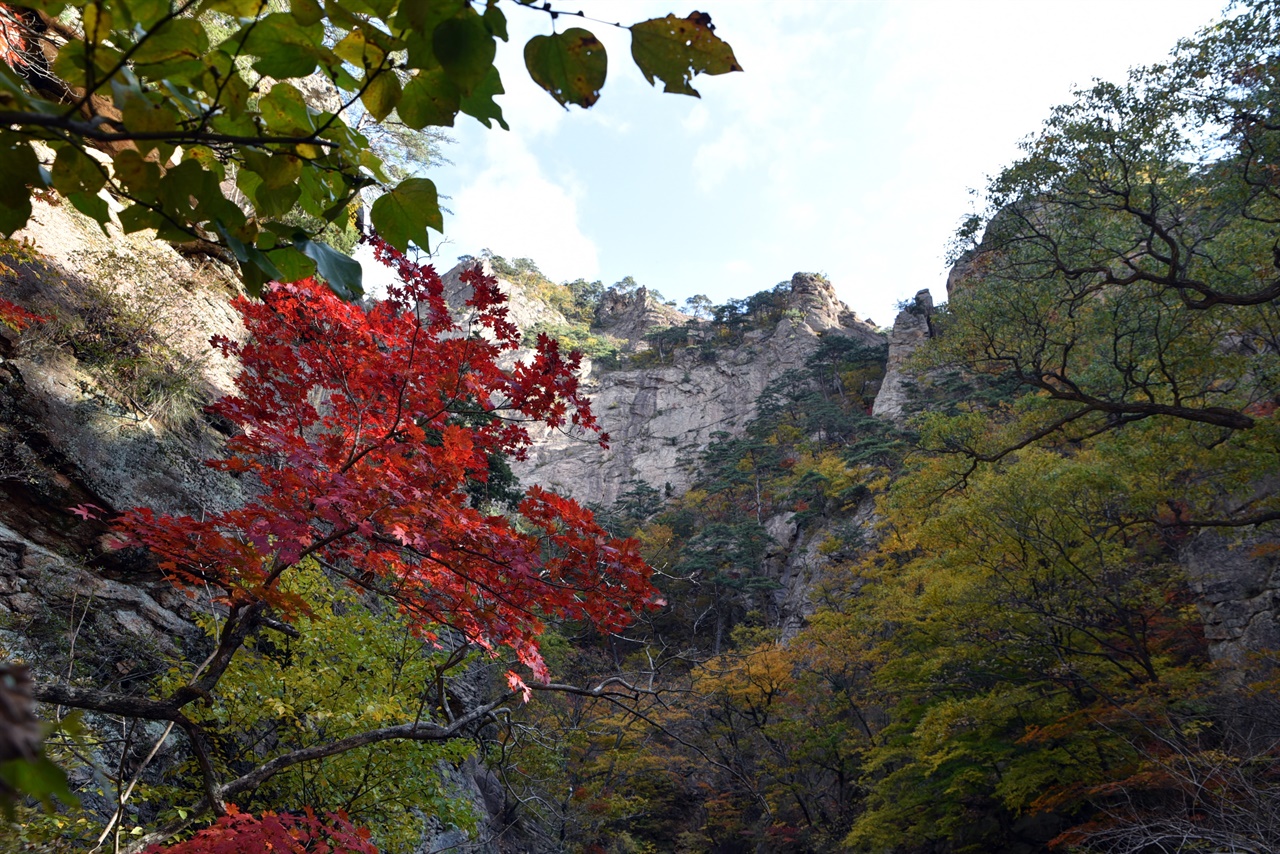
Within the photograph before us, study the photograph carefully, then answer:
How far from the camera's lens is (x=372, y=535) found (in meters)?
2.82

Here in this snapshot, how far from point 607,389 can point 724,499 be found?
50.6 feet

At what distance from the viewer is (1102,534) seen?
9797 millimetres

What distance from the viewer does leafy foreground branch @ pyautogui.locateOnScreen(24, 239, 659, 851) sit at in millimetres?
2941

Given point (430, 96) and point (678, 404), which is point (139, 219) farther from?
point (678, 404)

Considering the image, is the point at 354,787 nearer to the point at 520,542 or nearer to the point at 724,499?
the point at 520,542

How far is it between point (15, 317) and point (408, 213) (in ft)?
20.2

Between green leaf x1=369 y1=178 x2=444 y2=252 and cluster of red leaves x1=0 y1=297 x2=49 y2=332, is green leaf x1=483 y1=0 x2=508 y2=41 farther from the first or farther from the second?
cluster of red leaves x1=0 y1=297 x2=49 y2=332

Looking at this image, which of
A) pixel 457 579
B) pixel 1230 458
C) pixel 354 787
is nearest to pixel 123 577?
pixel 354 787

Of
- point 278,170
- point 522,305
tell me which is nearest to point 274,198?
point 278,170

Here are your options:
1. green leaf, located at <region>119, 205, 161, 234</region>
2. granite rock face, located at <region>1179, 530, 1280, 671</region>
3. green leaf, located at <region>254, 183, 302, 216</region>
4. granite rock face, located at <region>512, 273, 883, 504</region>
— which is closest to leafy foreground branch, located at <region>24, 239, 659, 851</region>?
green leaf, located at <region>119, 205, 161, 234</region>

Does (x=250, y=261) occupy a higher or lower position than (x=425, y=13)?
lower

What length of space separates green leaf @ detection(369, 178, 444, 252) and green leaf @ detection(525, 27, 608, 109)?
258 millimetres

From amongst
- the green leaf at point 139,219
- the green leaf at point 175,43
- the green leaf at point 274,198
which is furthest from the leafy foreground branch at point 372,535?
the green leaf at point 175,43

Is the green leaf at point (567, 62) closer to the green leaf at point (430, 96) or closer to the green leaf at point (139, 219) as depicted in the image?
the green leaf at point (430, 96)
